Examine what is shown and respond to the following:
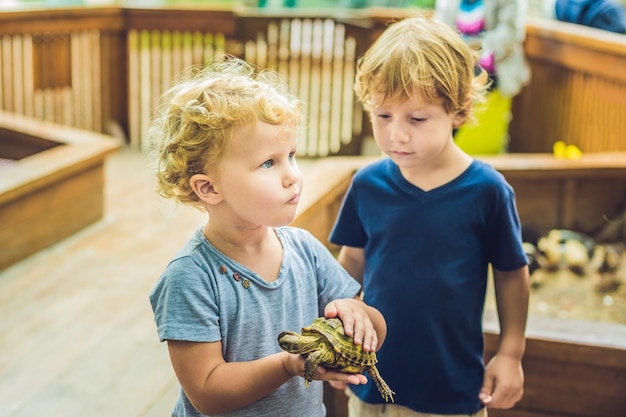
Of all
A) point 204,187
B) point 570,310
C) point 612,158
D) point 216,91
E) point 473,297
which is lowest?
point 570,310

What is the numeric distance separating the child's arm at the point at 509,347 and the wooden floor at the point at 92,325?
2.63 ft

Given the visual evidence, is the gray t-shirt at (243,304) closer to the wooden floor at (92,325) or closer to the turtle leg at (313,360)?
the turtle leg at (313,360)

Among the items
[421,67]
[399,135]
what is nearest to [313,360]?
[399,135]

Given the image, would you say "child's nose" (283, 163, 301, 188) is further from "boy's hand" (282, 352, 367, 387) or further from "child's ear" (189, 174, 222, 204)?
"boy's hand" (282, 352, 367, 387)

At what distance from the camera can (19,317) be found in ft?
11.9

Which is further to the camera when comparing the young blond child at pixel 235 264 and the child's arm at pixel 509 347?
the child's arm at pixel 509 347

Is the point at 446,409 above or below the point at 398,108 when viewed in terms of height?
below

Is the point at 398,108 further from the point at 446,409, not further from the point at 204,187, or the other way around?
the point at 446,409

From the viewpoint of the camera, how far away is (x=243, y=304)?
4.82ft

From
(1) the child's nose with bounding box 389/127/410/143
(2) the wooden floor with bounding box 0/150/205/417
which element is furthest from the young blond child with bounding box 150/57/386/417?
(2) the wooden floor with bounding box 0/150/205/417

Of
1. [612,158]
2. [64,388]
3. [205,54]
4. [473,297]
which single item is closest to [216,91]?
[473,297]

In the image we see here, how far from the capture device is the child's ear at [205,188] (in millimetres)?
1488

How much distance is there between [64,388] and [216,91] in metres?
1.82

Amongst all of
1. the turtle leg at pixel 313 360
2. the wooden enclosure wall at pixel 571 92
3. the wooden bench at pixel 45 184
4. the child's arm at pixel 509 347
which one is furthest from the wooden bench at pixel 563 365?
the wooden enclosure wall at pixel 571 92
